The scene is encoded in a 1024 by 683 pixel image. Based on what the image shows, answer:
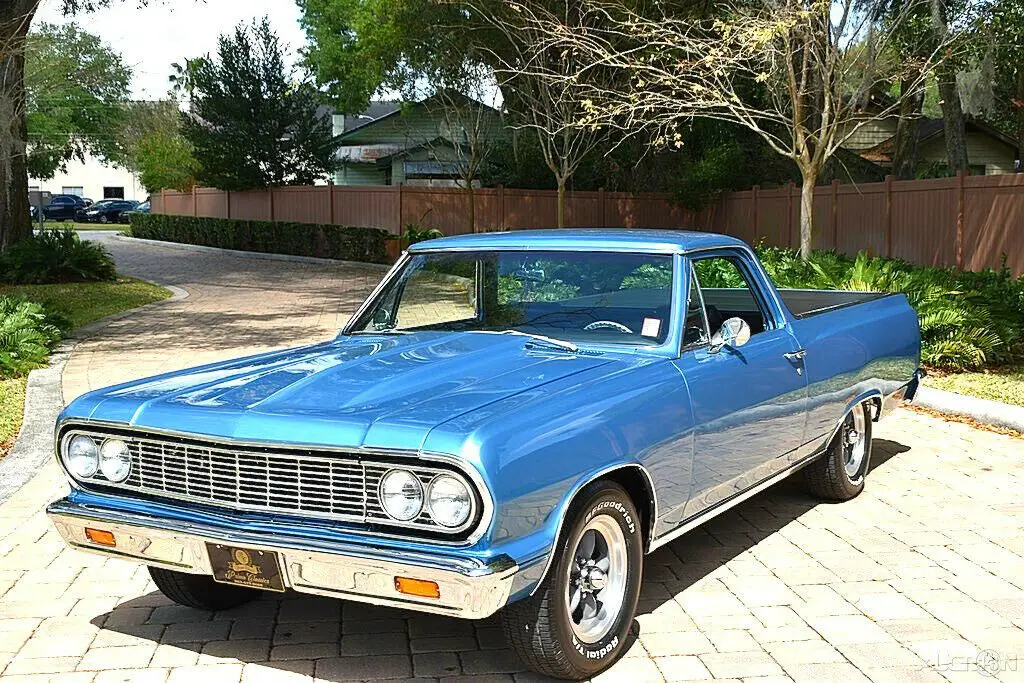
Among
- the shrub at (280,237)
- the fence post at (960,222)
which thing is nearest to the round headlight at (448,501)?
the fence post at (960,222)

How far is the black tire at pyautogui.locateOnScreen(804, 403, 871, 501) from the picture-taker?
271 inches

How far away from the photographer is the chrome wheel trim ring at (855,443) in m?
7.07

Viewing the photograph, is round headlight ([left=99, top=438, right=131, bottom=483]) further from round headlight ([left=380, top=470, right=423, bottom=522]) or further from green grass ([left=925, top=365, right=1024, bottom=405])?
green grass ([left=925, top=365, right=1024, bottom=405])

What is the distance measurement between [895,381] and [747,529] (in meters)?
1.75

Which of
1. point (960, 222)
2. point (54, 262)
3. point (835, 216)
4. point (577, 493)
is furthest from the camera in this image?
point (54, 262)

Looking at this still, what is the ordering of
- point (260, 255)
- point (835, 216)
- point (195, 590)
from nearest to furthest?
point (195, 590) < point (835, 216) < point (260, 255)

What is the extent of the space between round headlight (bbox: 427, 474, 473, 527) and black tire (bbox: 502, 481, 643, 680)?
0.48 meters

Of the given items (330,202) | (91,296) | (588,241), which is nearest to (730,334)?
(588,241)

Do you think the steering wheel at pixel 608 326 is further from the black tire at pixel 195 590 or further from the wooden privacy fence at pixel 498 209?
the wooden privacy fence at pixel 498 209

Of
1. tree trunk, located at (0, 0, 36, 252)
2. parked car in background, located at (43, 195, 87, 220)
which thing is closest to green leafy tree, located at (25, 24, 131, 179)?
parked car in background, located at (43, 195, 87, 220)

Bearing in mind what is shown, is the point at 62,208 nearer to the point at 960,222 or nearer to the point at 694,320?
the point at 960,222

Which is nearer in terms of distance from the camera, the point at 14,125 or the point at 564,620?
the point at 564,620

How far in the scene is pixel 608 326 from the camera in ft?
17.5

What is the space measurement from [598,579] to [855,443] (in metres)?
3.26
